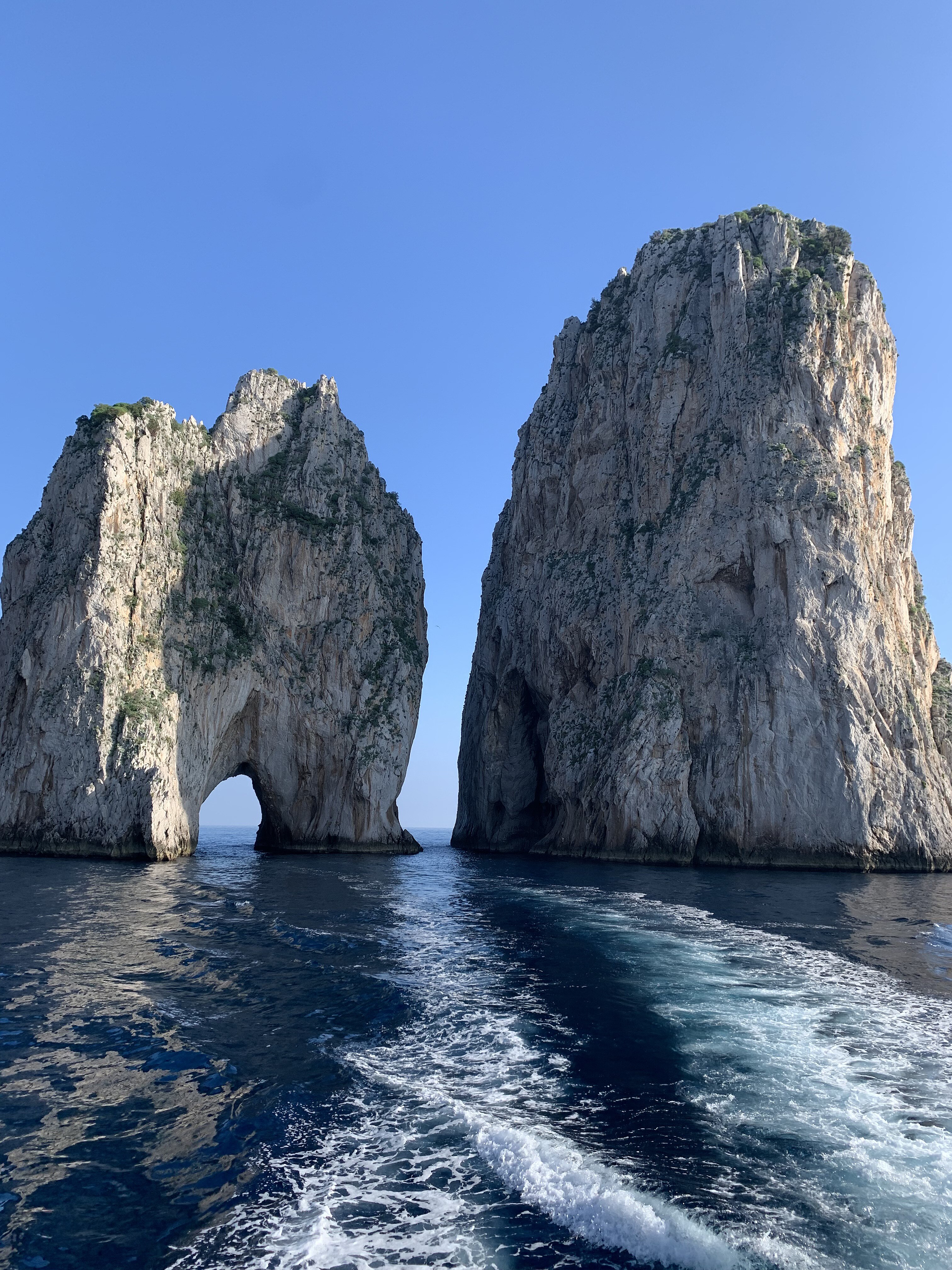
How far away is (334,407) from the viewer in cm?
6009

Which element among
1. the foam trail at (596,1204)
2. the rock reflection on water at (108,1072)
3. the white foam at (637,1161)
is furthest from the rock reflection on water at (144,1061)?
the foam trail at (596,1204)

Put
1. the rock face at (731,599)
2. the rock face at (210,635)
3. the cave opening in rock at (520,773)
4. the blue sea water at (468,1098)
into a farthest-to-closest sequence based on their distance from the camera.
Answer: the cave opening in rock at (520,773) < the rock face at (731,599) < the rock face at (210,635) < the blue sea water at (468,1098)

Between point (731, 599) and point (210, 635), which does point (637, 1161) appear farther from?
point (731, 599)

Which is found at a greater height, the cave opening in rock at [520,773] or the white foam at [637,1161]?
the cave opening in rock at [520,773]

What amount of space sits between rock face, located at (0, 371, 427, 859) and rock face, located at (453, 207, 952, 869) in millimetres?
14365

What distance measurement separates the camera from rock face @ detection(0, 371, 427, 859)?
1626 inches

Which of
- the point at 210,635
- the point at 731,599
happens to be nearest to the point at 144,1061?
the point at 210,635

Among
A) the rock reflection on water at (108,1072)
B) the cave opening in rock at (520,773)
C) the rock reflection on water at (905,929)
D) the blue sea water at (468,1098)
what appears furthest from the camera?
the cave opening in rock at (520,773)

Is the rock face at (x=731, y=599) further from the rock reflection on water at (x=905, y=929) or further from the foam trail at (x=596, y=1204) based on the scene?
the foam trail at (x=596, y=1204)

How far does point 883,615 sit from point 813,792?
45.7 feet

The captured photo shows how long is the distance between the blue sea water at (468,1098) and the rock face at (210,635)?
2122 cm

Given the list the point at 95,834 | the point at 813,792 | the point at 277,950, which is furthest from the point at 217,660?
the point at 813,792

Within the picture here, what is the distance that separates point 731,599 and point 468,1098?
49.5 meters

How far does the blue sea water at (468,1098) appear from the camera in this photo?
708 centimetres
